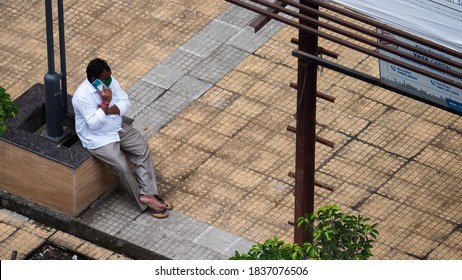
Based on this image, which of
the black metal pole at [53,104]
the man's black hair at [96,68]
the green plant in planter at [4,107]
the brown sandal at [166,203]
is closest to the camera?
the green plant in planter at [4,107]

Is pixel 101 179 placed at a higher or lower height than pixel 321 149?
lower

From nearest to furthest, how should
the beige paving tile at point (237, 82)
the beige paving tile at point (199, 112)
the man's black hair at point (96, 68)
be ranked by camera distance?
the man's black hair at point (96, 68) → the beige paving tile at point (199, 112) → the beige paving tile at point (237, 82)

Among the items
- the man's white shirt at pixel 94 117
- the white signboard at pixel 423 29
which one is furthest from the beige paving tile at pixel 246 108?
the white signboard at pixel 423 29

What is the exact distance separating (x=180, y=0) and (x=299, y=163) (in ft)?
18.4

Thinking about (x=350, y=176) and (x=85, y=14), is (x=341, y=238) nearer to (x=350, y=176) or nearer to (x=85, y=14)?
(x=350, y=176)

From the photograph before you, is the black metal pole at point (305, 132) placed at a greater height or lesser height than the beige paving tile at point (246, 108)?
greater

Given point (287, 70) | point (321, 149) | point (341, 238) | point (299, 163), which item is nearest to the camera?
point (341, 238)

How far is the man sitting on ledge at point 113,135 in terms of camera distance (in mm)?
16750

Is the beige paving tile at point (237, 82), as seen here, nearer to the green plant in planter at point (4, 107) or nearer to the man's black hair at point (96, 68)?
the man's black hair at point (96, 68)

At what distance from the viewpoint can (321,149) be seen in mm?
18109

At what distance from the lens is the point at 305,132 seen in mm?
15148

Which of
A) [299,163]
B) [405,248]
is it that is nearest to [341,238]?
[299,163]

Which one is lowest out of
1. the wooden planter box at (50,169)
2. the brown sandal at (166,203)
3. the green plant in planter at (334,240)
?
the wooden planter box at (50,169)

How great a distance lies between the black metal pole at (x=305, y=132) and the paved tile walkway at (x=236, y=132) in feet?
4.70
